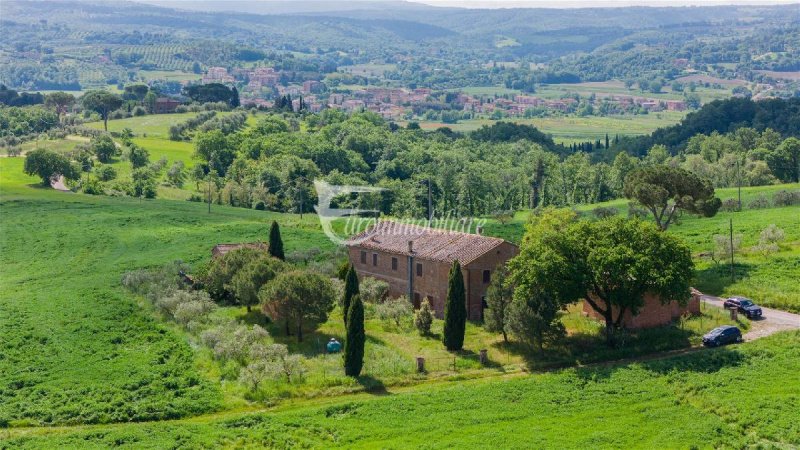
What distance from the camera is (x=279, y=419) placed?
32281mm

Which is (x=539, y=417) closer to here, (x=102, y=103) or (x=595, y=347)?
(x=595, y=347)

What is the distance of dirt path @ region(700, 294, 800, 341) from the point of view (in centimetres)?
4091

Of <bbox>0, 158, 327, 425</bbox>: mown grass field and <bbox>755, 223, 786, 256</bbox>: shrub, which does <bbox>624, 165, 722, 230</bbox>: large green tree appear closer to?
<bbox>755, 223, 786, 256</bbox>: shrub

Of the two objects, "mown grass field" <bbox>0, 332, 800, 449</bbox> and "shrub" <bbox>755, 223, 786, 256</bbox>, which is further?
"shrub" <bbox>755, 223, 786, 256</bbox>

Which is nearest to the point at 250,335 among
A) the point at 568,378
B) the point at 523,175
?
the point at 568,378

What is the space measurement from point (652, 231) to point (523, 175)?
61.7 metres

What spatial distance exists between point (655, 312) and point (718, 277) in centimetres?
917

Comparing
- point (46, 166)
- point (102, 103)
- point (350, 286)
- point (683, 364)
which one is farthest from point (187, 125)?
point (683, 364)

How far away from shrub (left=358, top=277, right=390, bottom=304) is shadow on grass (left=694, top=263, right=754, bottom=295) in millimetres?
17104

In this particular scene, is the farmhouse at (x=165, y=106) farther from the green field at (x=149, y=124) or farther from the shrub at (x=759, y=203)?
the shrub at (x=759, y=203)

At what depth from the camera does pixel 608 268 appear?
1523 inches

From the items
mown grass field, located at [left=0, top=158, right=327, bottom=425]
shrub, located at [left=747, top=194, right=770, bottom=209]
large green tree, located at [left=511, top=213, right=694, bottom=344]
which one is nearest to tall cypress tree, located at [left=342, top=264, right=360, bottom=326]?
large green tree, located at [left=511, top=213, right=694, bottom=344]

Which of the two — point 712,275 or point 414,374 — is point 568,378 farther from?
point 712,275

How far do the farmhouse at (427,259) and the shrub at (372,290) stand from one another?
0.95 metres
